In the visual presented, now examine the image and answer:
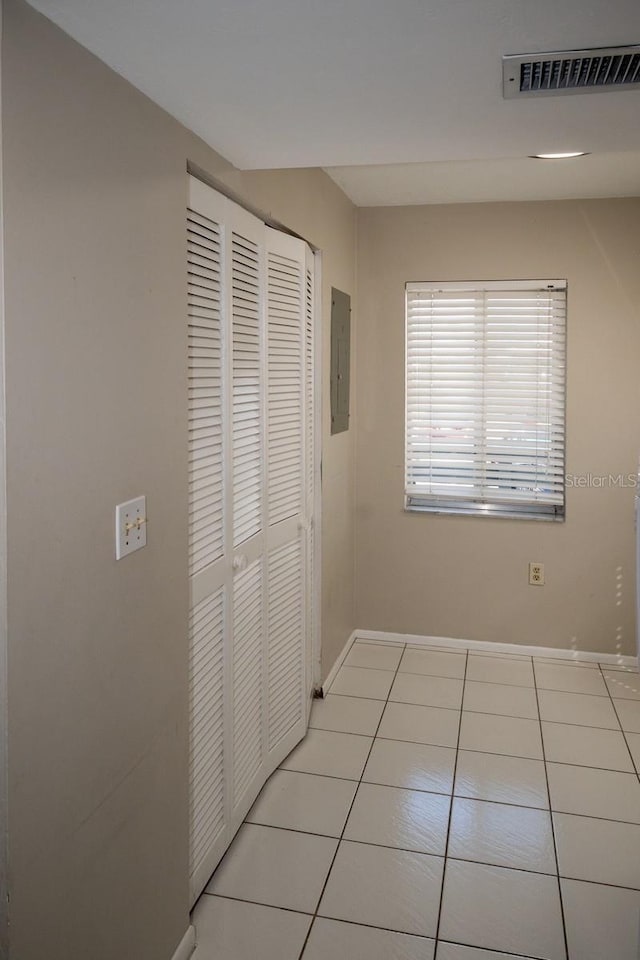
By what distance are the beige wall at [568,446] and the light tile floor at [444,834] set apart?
1.77 feet

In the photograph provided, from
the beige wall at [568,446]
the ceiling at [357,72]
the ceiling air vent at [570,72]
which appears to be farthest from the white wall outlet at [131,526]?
the beige wall at [568,446]

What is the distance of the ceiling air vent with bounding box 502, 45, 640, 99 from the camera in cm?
137

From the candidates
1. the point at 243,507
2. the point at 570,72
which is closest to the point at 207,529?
the point at 243,507

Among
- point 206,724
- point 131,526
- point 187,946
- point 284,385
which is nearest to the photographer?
point 131,526

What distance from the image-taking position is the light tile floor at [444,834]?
2152mm

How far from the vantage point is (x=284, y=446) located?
2924 millimetres

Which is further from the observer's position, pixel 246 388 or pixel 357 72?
pixel 246 388

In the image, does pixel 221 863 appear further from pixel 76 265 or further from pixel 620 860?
pixel 76 265

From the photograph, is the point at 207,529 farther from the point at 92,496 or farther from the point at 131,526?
the point at 92,496

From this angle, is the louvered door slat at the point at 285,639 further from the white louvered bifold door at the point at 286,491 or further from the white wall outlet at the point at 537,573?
the white wall outlet at the point at 537,573

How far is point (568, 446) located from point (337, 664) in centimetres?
169

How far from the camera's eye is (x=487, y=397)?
4230mm

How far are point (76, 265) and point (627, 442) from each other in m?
3.33

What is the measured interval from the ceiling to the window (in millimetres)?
2150
